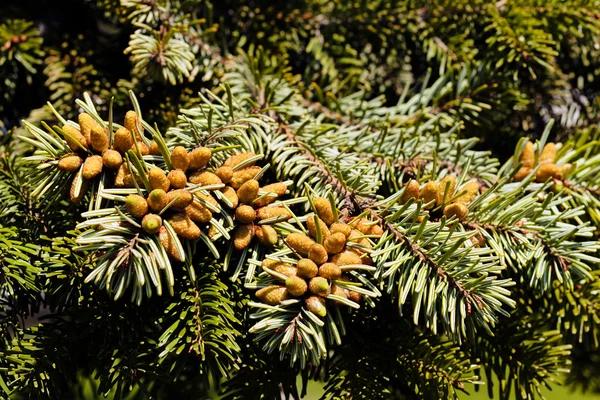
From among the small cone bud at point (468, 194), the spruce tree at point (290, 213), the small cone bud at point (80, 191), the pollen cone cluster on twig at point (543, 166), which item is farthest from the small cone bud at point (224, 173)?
the pollen cone cluster on twig at point (543, 166)

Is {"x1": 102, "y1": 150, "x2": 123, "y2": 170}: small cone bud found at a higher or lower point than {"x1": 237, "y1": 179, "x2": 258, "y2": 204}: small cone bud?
higher

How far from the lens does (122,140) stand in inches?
16.1

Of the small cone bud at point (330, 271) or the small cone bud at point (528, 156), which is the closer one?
the small cone bud at point (330, 271)

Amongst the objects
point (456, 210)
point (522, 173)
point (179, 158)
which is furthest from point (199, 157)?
point (522, 173)

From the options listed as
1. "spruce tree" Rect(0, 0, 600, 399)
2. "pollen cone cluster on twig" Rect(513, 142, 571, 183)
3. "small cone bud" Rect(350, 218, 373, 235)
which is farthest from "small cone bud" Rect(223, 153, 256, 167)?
"pollen cone cluster on twig" Rect(513, 142, 571, 183)

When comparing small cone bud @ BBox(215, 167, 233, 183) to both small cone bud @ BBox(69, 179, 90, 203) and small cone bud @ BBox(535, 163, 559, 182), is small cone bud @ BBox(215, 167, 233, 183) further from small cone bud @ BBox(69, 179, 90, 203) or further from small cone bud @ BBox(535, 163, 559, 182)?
small cone bud @ BBox(535, 163, 559, 182)

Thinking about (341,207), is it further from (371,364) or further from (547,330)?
(547,330)

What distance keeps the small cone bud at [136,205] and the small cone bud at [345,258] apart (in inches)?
5.9

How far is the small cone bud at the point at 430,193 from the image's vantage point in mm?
458

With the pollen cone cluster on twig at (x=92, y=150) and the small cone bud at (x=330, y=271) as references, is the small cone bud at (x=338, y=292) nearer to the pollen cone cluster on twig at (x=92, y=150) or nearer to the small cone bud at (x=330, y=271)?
the small cone bud at (x=330, y=271)

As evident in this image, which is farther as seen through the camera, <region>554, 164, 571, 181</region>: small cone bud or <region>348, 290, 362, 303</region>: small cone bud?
<region>554, 164, 571, 181</region>: small cone bud

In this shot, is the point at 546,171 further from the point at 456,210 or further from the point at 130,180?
the point at 130,180

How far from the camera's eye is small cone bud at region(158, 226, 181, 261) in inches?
15.1

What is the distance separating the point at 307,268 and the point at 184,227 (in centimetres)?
10
